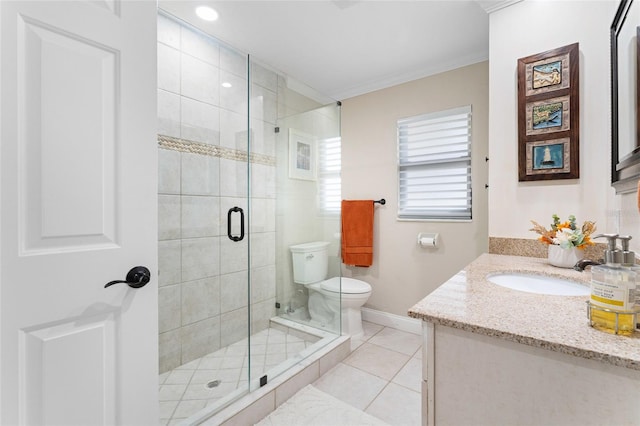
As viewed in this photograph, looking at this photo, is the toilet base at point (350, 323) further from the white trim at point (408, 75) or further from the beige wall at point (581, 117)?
the white trim at point (408, 75)

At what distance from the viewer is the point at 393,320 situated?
2.73 meters

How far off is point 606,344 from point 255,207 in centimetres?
204

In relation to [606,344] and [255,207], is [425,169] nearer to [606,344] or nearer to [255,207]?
[255,207]

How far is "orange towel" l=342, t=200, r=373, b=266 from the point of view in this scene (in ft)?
9.16

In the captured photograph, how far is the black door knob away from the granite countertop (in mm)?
916

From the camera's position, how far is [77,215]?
910mm

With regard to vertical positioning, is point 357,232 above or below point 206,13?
below

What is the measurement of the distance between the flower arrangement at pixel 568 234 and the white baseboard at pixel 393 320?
4.61 ft

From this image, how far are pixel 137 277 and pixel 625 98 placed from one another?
1967mm

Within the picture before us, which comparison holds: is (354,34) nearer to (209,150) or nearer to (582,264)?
(209,150)

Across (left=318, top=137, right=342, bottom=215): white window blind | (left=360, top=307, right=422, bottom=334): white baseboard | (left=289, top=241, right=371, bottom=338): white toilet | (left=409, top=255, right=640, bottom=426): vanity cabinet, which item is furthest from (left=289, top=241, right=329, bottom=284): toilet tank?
(left=409, top=255, right=640, bottom=426): vanity cabinet

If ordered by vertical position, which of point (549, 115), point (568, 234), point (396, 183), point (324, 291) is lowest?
point (324, 291)

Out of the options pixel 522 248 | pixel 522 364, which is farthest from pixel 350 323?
pixel 522 364

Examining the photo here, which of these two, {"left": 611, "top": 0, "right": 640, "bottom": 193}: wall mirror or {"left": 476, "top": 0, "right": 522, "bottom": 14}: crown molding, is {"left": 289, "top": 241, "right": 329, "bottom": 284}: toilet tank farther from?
{"left": 476, "top": 0, "right": 522, "bottom": 14}: crown molding
